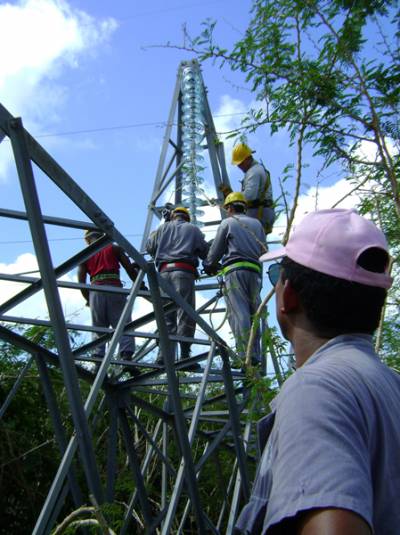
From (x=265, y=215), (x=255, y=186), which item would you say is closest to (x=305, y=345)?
(x=255, y=186)

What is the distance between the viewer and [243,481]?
8328mm

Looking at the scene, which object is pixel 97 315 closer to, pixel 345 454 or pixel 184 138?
pixel 184 138

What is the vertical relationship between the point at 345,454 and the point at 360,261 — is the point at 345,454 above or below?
below

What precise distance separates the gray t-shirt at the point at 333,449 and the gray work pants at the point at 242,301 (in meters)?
6.19

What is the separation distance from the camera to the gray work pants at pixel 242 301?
7.91 meters

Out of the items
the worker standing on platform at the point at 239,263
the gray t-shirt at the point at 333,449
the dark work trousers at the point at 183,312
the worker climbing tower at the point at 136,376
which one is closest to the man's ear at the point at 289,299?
the gray t-shirt at the point at 333,449

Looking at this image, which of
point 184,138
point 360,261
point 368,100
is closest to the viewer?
point 360,261

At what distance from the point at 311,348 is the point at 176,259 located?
22.6 feet

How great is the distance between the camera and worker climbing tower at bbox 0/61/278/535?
4648mm

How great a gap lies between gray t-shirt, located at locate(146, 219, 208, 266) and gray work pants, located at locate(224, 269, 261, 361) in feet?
1.99

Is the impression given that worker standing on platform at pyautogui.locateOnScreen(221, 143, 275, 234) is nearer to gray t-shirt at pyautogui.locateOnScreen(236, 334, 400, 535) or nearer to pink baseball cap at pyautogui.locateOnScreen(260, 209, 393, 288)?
pink baseball cap at pyautogui.locateOnScreen(260, 209, 393, 288)

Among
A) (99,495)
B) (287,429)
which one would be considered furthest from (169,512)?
(287,429)

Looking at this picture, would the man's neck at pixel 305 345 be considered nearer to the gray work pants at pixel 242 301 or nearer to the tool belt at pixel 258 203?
the gray work pants at pixel 242 301

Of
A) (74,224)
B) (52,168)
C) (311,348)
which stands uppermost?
(52,168)
